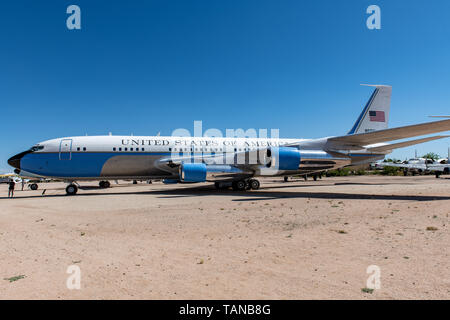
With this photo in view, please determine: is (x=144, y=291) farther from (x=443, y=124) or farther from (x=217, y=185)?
(x=217, y=185)

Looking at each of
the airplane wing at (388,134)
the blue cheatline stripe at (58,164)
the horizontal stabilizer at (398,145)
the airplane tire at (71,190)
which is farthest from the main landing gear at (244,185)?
the airplane tire at (71,190)

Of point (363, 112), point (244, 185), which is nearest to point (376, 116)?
point (363, 112)

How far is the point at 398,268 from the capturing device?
405 centimetres

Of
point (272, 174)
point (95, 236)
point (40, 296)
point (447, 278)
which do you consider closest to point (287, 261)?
point (447, 278)

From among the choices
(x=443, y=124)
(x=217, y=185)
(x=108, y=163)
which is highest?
(x=443, y=124)

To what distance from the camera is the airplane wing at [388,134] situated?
1235cm

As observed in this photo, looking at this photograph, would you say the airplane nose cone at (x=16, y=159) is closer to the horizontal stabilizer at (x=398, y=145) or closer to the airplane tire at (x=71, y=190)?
the airplane tire at (x=71, y=190)

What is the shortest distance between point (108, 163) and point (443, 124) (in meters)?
18.7

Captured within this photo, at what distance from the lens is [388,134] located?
14086 mm

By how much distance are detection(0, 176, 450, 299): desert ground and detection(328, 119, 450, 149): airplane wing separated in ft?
17.7

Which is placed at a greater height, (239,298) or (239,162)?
(239,162)

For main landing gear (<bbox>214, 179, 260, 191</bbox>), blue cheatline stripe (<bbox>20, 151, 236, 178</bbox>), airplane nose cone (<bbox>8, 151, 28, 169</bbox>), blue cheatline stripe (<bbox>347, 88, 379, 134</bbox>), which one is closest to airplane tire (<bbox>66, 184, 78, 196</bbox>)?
blue cheatline stripe (<bbox>20, 151, 236, 178</bbox>)

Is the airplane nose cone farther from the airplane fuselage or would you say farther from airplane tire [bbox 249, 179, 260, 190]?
airplane tire [bbox 249, 179, 260, 190]

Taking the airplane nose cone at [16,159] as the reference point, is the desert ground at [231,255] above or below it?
below
